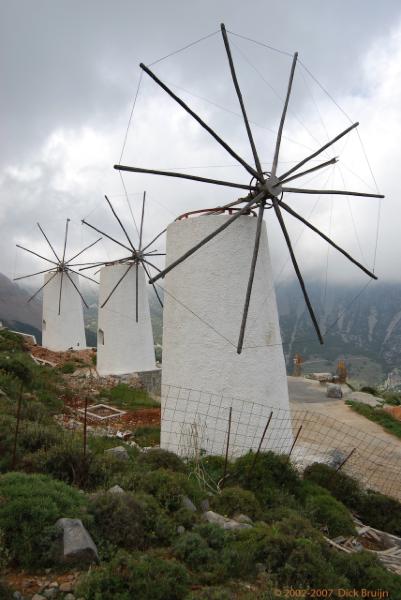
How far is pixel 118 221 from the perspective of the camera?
21328mm

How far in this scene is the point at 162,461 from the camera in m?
7.11

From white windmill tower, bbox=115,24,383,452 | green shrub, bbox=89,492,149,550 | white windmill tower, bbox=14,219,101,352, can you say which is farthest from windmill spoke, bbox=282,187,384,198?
white windmill tower, bbox=14,219,101,352

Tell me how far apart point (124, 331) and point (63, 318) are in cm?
876

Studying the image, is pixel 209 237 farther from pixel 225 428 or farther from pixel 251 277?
pixel 225 428

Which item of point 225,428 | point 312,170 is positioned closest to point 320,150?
point 312,170

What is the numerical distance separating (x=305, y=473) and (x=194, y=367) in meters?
2.72

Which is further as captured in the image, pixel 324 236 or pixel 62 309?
pixel 62 309

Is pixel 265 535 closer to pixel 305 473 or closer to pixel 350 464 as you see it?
pixel 305 473

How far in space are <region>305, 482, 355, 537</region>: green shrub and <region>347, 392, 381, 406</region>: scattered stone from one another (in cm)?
1265

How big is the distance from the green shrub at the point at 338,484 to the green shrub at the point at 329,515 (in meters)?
0.84

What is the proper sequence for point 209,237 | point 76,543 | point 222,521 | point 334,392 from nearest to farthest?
point 76,543
point 222,521
point 209,237
point 334,392

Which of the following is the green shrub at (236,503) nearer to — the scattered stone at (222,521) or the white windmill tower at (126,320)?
the scattered stone at (222,521)

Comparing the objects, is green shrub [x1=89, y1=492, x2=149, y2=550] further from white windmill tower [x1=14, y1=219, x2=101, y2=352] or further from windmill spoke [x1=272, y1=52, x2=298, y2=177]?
white windmill tower [x1=14, y1=219, x2=101, y2=352]

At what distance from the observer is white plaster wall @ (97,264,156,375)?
19.5 m
